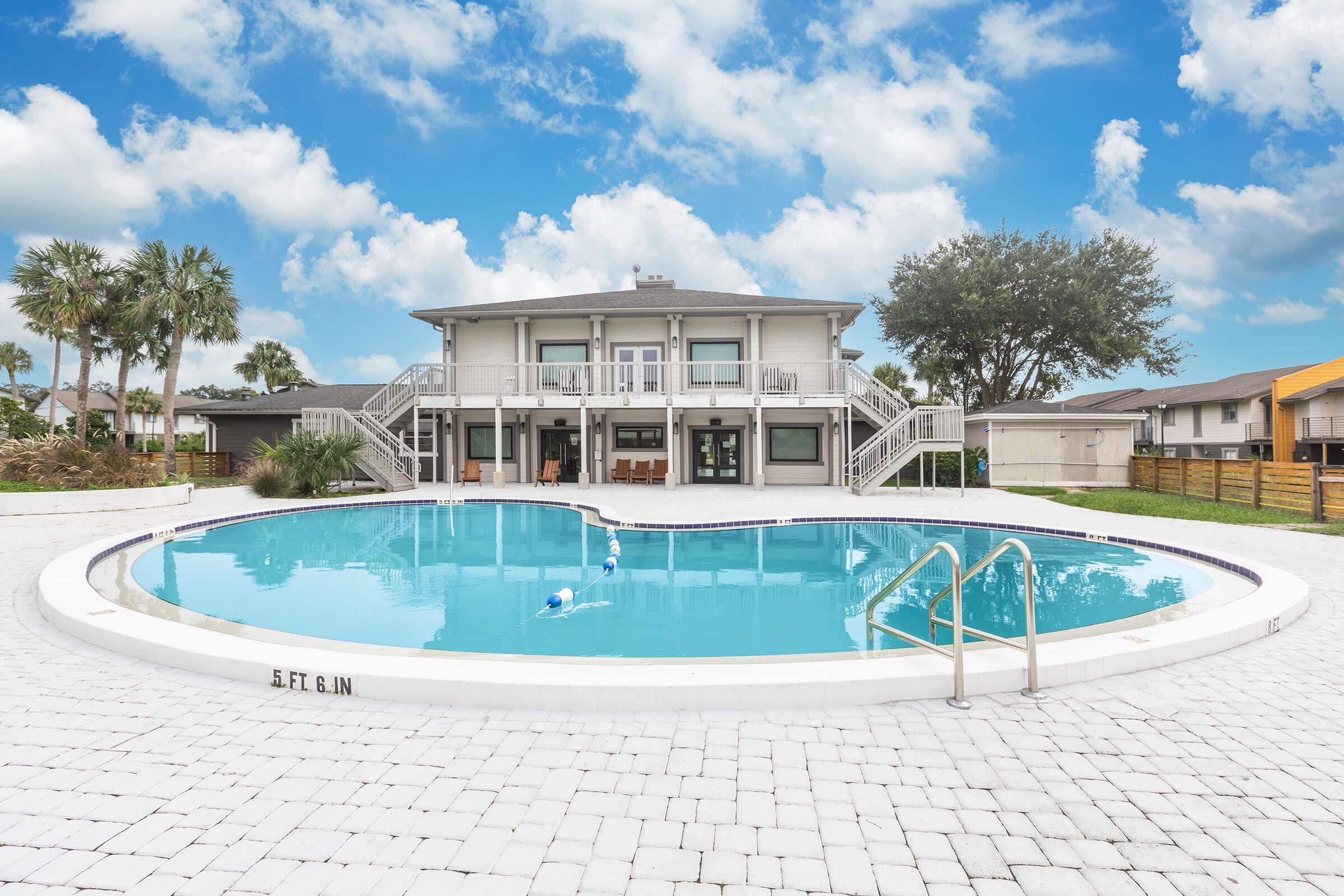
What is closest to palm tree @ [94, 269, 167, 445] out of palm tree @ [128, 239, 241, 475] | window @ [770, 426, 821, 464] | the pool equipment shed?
palm tree @ [128, 239, 241, 475]

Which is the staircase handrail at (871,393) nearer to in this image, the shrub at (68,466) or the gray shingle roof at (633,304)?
the gray shingle roof at (633,304)

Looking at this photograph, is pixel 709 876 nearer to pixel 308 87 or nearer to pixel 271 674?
pixel 271 674

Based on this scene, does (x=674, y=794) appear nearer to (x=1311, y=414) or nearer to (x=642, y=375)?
(x=642, y=375)

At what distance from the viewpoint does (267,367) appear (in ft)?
124

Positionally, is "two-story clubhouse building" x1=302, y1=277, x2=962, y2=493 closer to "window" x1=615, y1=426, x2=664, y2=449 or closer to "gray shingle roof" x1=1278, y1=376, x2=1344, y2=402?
"window" x1=615, y1=426, x2=664, y2=449

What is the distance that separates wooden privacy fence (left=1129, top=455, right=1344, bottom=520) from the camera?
11578mm

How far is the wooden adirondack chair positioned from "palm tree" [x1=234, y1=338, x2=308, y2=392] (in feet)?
84.9

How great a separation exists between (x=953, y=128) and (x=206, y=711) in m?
26.4

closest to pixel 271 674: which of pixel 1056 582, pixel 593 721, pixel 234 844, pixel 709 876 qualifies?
pixel 234 844

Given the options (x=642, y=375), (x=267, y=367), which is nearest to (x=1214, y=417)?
(x=642, y=375)

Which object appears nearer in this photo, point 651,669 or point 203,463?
point 651,669

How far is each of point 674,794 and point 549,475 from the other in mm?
18104

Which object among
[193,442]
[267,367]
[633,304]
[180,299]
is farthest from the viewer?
[267,367]

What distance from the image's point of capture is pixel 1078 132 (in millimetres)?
27516
